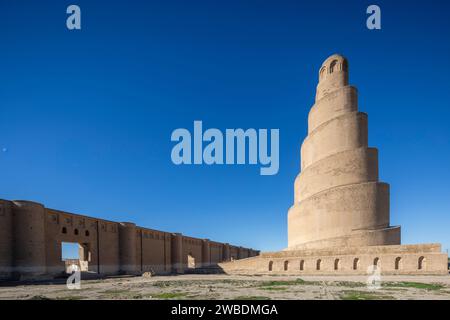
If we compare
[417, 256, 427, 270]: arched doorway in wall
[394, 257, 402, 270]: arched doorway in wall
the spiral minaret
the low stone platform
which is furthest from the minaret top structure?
[417, 256, 427, 270]: arched doorway in wall

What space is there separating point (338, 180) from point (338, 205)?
2.65 meters

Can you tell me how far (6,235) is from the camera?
65.5ft

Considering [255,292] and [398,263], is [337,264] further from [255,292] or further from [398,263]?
[255,292]

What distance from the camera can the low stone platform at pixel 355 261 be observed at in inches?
846

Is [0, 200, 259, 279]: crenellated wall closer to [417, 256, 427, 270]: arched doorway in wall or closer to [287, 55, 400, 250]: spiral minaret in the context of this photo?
[287, 55, 400, 250]: spiral minaret

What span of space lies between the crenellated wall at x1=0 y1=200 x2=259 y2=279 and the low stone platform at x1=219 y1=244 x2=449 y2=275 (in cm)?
1228

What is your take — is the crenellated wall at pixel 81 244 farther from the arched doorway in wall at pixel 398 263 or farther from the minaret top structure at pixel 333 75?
the minaret top structure at pixel 333 75

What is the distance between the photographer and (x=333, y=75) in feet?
116

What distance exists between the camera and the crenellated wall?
20.2 meters

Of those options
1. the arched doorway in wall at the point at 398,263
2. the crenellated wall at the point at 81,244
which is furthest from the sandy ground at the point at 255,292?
the arched doorway in wall at the point at 398,263

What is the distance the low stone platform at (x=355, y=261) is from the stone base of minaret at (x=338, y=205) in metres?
0.06
